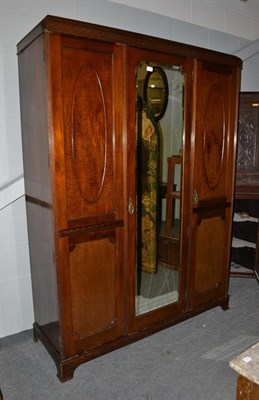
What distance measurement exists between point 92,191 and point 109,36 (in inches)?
31.5

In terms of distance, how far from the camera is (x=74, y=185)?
5.38 feet

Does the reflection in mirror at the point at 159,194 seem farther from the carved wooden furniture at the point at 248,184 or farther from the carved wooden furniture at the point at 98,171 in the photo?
the carved wooden furniture at the point at 248,184

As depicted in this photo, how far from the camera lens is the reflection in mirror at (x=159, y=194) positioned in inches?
77.1

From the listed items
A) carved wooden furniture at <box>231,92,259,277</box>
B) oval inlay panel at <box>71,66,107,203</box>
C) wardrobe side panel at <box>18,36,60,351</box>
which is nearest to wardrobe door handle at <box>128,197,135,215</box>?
oval inlay panel at <box>71,66,107,203</box>

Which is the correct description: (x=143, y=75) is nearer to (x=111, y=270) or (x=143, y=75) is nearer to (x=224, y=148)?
(x=224, y=148)

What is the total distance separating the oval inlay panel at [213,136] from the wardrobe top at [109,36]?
9.6 inches

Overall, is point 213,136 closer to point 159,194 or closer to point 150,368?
point 159,194

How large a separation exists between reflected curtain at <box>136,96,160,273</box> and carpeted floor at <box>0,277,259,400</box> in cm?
52

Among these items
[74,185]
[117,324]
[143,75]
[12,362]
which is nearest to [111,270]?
[117,324]

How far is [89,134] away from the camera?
165cm

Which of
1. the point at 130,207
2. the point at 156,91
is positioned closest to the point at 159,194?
the point at 130,207

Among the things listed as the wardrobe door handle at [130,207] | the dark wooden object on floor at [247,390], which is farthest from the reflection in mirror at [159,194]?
the dark wooden object on floor at [247,390]

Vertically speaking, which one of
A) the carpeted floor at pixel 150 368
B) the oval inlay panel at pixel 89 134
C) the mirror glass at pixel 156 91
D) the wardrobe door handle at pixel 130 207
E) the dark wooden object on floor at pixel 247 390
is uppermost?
the mirror glass at pixel 156 91

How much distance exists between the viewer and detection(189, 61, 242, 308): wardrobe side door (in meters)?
A: 2.08
